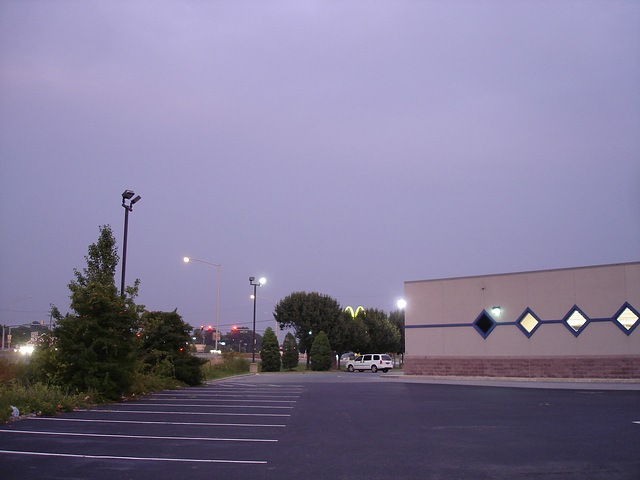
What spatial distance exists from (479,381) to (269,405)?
54.2 feet

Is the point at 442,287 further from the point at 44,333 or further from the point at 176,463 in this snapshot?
the point at 176,463

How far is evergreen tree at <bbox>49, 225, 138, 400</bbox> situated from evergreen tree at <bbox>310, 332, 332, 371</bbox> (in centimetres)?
4004

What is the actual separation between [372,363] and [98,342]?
37748mm

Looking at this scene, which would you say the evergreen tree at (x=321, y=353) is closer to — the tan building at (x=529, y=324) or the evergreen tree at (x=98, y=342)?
the tan building at (x=529, y=324)

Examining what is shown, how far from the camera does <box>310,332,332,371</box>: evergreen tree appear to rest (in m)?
56.9

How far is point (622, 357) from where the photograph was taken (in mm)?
26594

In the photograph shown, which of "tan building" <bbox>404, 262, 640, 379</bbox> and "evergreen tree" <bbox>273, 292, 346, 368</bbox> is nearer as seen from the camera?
"tan building" <bbox>404, 262, 640, 379</bbox>

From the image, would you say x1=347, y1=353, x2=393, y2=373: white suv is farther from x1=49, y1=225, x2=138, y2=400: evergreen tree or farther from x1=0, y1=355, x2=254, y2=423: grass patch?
x1=49, y1=225, x2=138, y2=400: evergreen tree

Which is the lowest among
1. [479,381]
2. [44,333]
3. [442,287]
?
[479,381]

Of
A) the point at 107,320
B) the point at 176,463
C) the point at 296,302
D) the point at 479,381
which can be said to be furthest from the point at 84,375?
the point at 296,302

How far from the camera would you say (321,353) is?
57.1 m

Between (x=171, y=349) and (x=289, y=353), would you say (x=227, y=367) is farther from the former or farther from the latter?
(x=289, y=353)

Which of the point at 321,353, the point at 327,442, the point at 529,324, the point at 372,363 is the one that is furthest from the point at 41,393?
the point at 321,353

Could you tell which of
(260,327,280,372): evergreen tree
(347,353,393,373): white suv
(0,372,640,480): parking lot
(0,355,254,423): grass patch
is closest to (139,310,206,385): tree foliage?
(0,355,254,423): grass patch
